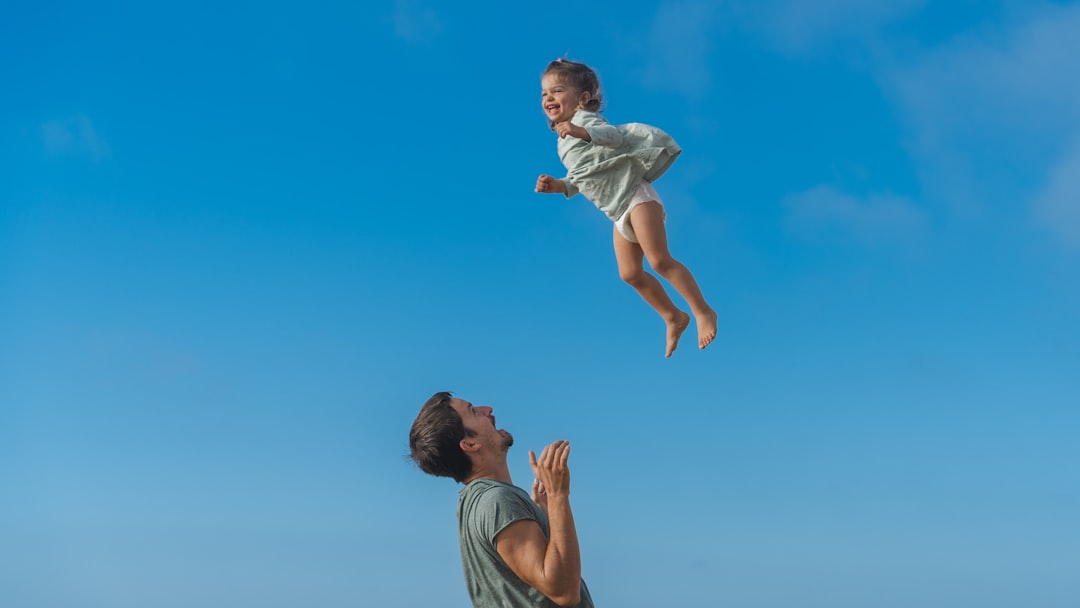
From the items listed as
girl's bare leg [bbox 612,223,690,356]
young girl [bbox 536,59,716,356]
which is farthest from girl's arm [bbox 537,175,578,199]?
girl's bare leg [bbox 612,223,690,356]

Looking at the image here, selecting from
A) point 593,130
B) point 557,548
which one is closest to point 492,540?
point 557,548

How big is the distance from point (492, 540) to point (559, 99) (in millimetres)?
3638

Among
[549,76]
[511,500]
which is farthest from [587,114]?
[511,500]

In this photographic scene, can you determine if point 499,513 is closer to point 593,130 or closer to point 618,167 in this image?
point 593,130

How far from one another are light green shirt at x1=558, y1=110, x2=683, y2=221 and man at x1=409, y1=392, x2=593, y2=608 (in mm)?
2589

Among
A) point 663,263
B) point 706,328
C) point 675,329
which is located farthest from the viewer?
point 675,329

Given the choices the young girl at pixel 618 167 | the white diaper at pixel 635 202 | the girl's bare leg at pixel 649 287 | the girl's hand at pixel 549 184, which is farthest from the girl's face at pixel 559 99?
the girl's bare leg at pixel 649 287

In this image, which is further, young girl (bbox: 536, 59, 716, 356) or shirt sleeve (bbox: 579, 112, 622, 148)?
young girl (bbox: 536, 59, 716, 356)

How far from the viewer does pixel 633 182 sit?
836 centimetres

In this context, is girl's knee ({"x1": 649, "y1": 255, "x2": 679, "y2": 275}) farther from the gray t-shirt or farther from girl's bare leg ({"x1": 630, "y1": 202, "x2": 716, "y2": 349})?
the gray t-shirt

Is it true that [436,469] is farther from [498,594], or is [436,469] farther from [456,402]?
[498,594]

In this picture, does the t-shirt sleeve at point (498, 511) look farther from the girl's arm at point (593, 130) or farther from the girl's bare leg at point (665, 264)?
the girl's bare leg at point (665, 264)

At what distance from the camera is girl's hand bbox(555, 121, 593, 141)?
7562 mm

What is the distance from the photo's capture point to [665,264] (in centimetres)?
844
